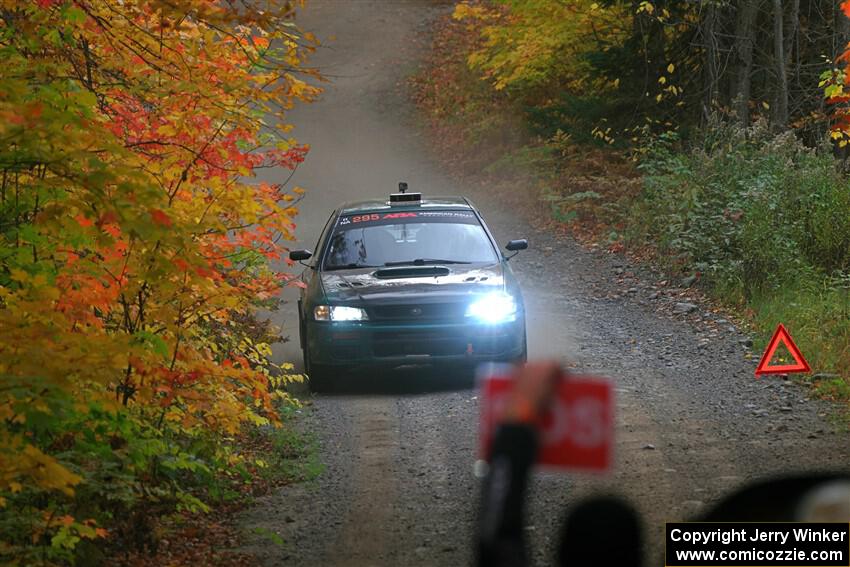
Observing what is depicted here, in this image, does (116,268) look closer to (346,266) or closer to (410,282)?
(410,282)

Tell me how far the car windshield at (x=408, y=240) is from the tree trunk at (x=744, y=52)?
10.3 meters

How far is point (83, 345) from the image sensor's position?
5234mm

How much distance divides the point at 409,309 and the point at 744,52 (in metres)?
12.9

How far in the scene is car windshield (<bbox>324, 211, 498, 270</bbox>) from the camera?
11.3 metres

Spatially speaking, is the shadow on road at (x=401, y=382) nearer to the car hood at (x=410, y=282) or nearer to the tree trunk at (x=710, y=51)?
the car hood at (x=410, y=282)

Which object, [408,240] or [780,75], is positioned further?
[780,75]

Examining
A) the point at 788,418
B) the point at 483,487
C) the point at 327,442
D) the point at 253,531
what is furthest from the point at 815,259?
the point at 483,487

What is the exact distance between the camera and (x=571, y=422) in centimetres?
101

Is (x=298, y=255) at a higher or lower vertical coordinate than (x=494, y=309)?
higher

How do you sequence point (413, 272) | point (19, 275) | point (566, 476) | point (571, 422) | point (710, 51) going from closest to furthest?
point (571, 422), point (19, 275), point (566, 476), point (413, 272), point (710, 51)

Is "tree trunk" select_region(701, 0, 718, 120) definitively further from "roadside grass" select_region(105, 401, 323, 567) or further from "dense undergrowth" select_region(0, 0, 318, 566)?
"dense undergrowth" select_region(0, 0, 318, 566)

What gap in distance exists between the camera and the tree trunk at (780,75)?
63.2ft

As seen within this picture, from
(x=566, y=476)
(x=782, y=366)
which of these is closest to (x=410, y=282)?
(x=566, y=476)

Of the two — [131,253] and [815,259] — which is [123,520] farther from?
[815,259]
